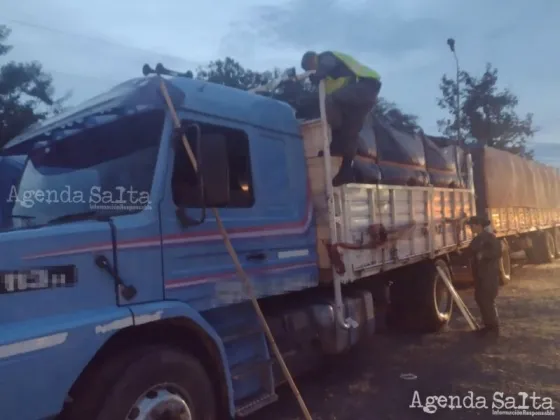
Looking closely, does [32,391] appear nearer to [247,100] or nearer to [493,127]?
[247,100]

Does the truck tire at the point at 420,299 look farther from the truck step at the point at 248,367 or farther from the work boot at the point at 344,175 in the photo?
the truck step at the point at 248,367

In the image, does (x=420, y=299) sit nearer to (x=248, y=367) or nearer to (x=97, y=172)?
(x=248, y=367)

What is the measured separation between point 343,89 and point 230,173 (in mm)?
1531

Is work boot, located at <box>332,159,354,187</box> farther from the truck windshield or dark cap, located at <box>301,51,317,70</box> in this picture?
the truck windshield

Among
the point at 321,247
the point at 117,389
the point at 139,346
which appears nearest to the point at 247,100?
the point at 321,247

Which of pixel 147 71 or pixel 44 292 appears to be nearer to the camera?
pixel 44 292

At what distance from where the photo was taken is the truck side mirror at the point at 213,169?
328 cm

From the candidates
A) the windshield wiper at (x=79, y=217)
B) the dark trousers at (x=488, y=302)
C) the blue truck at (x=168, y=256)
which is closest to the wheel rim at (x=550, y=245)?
the dark trousers at (x=488, y=302)

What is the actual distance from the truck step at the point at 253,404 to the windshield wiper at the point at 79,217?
1.59 metres

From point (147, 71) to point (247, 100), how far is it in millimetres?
895

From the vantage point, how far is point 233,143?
159 inches

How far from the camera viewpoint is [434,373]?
225 inches

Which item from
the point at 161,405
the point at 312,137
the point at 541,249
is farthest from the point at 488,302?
the point at 541,249

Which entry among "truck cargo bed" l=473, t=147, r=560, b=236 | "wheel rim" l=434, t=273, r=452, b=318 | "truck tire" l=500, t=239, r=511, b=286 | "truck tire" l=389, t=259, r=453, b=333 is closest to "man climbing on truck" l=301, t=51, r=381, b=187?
"truck tire" l=389, t=259, r=453, b=333
